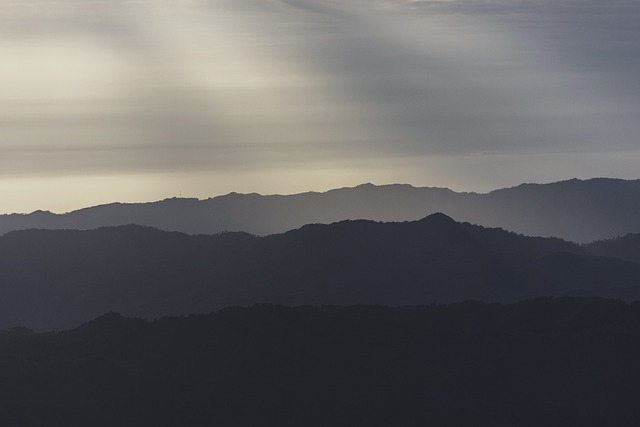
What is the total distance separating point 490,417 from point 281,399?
1432 centimetres

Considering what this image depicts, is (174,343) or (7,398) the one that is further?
(174,343)

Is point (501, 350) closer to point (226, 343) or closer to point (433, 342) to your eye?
point (433, 342)

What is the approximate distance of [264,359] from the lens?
393 ft

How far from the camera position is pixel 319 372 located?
117250mm

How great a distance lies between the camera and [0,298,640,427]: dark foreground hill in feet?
362

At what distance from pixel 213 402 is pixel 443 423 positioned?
1572cm

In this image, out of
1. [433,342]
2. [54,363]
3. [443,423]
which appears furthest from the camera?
[433,342]

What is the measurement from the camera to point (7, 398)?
10950cm

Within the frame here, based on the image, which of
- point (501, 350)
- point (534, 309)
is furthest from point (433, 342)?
point (534, 309)

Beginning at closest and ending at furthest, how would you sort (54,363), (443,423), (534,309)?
1. (443,423)
2. (54,363)
3. (534,309)

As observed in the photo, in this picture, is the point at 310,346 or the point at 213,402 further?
the point at 310,346

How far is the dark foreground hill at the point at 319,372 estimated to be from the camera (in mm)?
110188

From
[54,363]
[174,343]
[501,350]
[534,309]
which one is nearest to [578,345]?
[501,350]

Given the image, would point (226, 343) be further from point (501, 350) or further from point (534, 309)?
point (534, 309)
